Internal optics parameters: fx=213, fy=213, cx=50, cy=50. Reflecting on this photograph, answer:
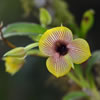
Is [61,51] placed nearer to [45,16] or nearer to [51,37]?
[51,37]

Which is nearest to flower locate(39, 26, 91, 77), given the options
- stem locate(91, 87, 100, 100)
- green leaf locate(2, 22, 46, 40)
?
green leaf locate(2, 22, 46, 40)

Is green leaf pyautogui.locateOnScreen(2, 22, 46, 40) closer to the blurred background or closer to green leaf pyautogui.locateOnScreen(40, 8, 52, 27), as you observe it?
green leaf pyautogui.locateOnScreen(40, 8, 52, 27)

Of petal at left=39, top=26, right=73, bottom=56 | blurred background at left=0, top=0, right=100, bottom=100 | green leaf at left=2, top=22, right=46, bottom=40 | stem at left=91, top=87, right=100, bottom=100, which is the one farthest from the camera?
blurred background at left=0, top=0, right=100, bottom=100

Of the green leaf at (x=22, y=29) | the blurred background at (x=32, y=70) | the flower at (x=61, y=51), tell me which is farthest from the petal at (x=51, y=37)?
the blurred background at (x=32, y=70)

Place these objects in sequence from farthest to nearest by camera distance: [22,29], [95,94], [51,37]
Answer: [95,94] < [22,29] < [51,37]

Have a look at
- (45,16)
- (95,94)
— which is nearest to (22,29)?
(45,16)

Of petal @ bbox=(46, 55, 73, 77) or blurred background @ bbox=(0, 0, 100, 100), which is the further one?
Answer: blurred background @ bbox=(0, 0, 100, 100)
